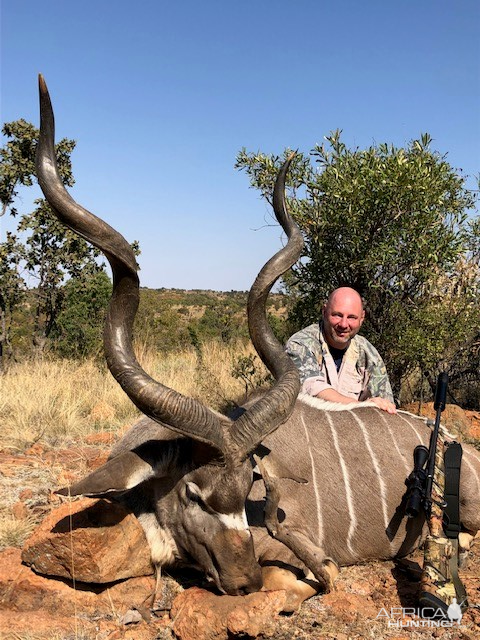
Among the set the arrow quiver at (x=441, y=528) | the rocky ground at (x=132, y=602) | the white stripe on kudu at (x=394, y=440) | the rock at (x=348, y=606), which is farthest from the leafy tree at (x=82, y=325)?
the rock at (x=348, y=606)

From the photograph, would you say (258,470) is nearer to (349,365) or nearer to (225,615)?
(225,615)

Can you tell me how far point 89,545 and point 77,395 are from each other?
181 inches

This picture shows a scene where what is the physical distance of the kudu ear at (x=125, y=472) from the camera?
2619 millimetres

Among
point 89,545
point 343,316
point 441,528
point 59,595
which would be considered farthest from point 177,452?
point 343,316

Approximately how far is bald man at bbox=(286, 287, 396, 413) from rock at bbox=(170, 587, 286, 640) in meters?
1.97

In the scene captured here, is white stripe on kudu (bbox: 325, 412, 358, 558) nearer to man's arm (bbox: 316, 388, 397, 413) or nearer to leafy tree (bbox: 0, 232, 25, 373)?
man's arm (bbox: 316, 388, 397, 413)

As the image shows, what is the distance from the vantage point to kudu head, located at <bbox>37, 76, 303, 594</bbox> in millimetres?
2613

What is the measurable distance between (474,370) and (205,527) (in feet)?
20.0

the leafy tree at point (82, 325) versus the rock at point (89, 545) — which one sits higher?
the leafy tree at point (82, 325)

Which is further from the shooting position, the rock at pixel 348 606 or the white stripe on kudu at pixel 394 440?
the white stripe on kudu at pixel 394 440

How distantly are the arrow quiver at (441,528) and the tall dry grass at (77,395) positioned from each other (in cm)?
307

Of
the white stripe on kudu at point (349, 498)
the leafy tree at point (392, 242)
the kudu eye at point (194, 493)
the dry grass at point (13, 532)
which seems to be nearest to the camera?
the kudu eye at point (194, 493)

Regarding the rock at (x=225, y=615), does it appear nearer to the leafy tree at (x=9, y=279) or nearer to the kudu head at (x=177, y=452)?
the kudu head at (x=177, y=452)

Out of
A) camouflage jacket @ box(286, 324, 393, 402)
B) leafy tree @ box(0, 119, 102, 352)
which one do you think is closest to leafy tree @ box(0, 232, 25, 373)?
leafy tree @ box(0, 119, 102, 352)
